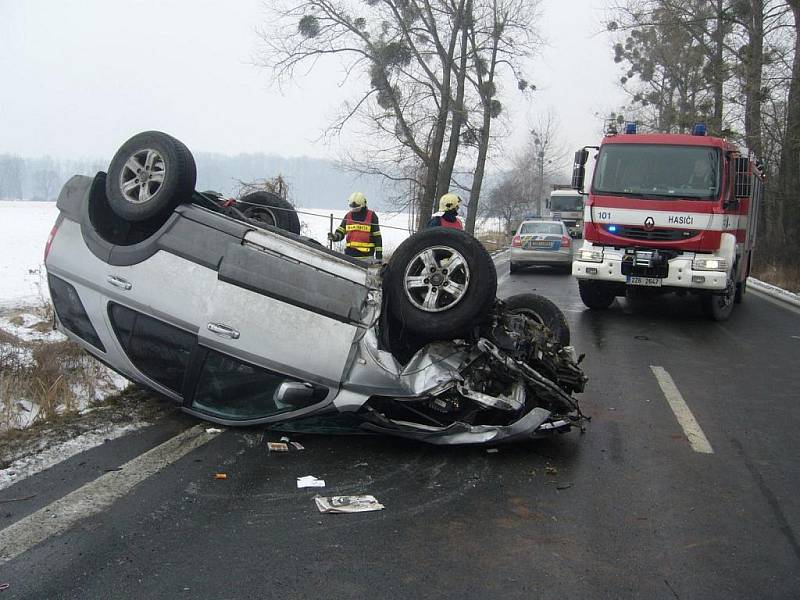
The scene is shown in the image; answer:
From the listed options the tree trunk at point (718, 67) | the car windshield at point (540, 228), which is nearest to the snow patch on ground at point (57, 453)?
the car windshield at point (540, 228)

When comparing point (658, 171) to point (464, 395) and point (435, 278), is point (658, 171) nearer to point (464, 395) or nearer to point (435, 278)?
point (435, 278)

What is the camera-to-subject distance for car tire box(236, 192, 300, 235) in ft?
20.5

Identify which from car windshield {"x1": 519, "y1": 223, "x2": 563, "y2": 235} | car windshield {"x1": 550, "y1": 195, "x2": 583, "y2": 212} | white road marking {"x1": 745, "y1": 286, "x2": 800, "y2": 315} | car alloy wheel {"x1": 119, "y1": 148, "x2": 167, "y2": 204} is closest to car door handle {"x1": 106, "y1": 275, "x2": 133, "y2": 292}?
car alloy wheel {"x1": 119, "y1": 148, "x2": 167, "y2": 204}

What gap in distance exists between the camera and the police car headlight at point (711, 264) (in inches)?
401

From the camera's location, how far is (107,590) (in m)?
2.79

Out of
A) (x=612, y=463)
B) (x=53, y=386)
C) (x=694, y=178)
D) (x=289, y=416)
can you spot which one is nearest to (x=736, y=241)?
(x=694, y=178)

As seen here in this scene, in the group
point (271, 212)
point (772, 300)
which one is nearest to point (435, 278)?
point (271, 212)

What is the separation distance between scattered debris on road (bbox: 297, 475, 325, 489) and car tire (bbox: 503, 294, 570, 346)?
241 cm

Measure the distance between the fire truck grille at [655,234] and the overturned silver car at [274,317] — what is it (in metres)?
6.37

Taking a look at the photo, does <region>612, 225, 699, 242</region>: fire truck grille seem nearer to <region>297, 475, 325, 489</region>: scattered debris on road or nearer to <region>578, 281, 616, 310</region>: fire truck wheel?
<region>578, 281, 616, 310</region>: fire truck wheel

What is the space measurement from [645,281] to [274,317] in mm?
7599

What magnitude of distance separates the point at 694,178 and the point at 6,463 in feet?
31.1

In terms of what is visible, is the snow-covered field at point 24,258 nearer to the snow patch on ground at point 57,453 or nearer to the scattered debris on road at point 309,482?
the snow patch on ground at point 57,453

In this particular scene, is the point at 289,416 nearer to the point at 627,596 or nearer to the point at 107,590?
the point at 107,590
